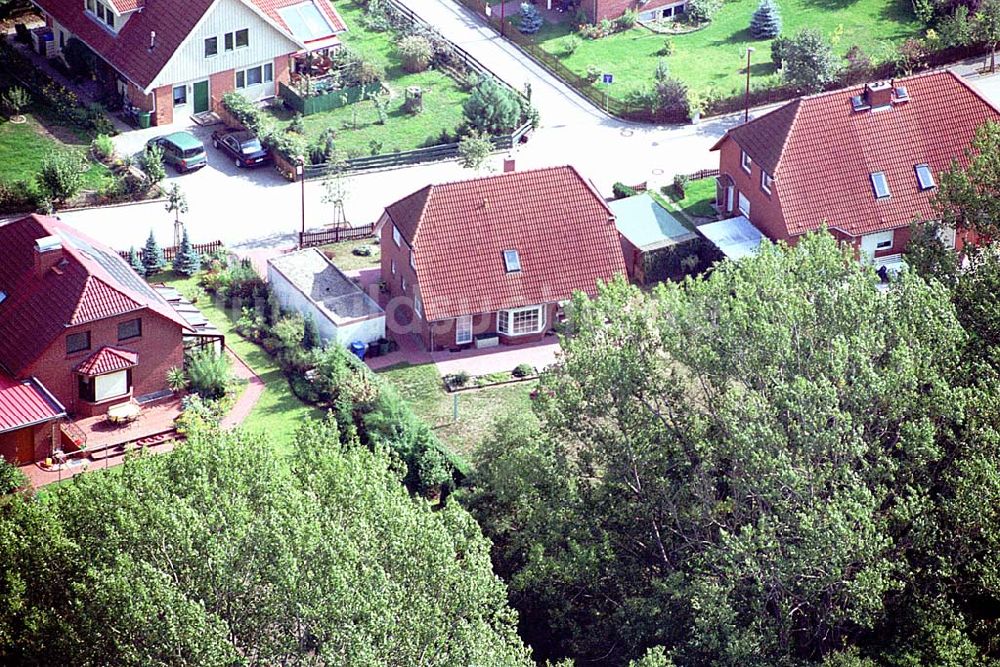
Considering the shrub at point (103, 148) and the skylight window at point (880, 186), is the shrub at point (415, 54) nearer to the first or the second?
the shrub at point (103, 148)

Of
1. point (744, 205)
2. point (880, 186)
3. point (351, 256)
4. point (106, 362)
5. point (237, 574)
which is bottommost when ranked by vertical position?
point (351, 256)

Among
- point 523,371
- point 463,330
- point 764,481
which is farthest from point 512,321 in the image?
point 764,481

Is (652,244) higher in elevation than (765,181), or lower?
lower

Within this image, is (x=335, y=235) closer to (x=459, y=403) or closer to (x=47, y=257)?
(x=459, y=403)

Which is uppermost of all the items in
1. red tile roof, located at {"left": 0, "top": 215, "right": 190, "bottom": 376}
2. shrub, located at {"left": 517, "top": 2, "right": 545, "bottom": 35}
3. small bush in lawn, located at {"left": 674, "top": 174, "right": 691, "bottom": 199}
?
red tile roof, located at {"left": 0, "top": 215, "right": 190, "bottom": 376}

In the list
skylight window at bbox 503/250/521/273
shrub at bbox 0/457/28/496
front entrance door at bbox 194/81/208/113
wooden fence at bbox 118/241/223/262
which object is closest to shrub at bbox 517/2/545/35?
front entrance door at bbox 194/81/208/113

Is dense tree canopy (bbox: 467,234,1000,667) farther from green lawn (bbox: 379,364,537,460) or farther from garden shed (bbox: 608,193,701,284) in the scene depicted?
garden shed (bbox: 608,193,701,284)
